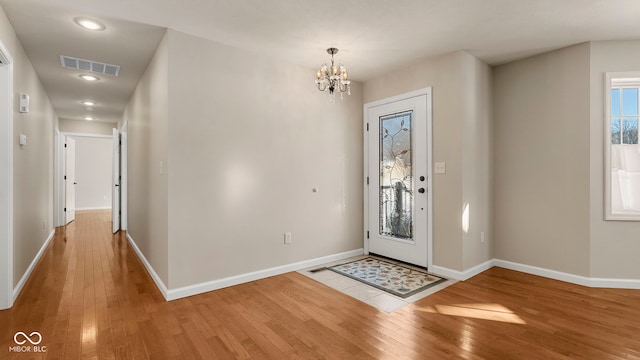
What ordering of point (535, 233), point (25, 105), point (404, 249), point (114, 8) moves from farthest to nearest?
point (404, 249) → point (535, 233) → point (25, 105) → point (114, 8)

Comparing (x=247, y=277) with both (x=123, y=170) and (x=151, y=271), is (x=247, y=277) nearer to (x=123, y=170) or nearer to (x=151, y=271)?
(x=151, y=271)

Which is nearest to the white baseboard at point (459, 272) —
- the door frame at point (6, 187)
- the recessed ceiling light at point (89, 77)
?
the door frame at point (6, 187)

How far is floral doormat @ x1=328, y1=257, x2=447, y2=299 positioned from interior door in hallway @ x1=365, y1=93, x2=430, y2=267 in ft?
0.80

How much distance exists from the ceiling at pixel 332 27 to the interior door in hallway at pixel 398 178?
2.24ft

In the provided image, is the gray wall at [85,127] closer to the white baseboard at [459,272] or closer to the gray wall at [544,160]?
the white baseboard at [459,272]

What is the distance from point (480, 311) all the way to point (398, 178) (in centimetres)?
195

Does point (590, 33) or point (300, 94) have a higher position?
point (590, 33)

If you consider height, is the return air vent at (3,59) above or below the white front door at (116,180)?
above

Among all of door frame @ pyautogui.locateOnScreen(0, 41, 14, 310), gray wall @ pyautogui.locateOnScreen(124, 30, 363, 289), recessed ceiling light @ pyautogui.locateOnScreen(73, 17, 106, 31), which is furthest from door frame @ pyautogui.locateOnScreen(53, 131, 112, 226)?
recessed ceiling light @ pyautogui.locateOnScreen(73, 17, 106, 31)

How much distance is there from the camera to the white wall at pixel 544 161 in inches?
137

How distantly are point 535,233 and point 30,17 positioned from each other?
5.68 meters

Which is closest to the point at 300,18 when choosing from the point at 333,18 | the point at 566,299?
the point at 333,18

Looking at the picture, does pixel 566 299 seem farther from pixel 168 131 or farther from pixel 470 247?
pixel 168 131

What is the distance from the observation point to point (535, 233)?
3844 mm
